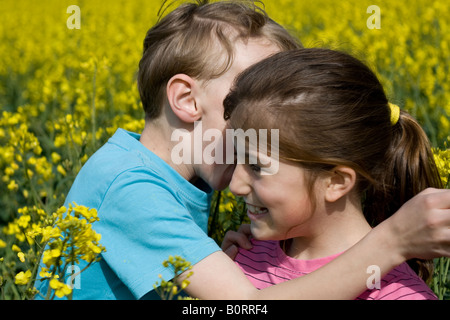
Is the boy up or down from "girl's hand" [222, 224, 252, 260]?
up

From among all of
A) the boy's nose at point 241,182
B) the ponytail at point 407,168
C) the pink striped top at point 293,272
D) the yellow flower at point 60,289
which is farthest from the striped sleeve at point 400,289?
the yellow flower at point 60,289

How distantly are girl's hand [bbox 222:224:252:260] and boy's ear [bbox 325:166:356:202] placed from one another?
422 millimetres

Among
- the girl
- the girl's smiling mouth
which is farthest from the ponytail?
the girl's smiling mouth

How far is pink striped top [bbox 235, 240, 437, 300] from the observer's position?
65.7 inches

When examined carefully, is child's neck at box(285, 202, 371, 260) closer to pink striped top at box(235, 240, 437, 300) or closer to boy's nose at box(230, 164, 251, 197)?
pink striped top at box(235, 240, 437, 300)

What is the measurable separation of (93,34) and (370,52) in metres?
3.01

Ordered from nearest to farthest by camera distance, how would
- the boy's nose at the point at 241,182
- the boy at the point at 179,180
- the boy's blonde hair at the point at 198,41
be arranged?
1. the boy at the point at 179,180
2. the boy's nose at the point at 241,182
3. the boy's blonde hair at the point at 198,41

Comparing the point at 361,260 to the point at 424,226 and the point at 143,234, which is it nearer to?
the point at 424,226

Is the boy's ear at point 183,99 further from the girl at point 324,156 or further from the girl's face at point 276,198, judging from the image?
the girl's face at point 276,198

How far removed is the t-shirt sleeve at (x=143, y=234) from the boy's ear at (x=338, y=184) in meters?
0.33

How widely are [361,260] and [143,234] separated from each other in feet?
1.85

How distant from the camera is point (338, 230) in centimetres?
183

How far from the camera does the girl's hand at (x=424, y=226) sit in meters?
1.43

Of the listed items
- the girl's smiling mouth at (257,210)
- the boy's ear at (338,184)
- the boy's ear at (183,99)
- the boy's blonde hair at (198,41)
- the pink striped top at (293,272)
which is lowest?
the pink striped top at (293,272)
